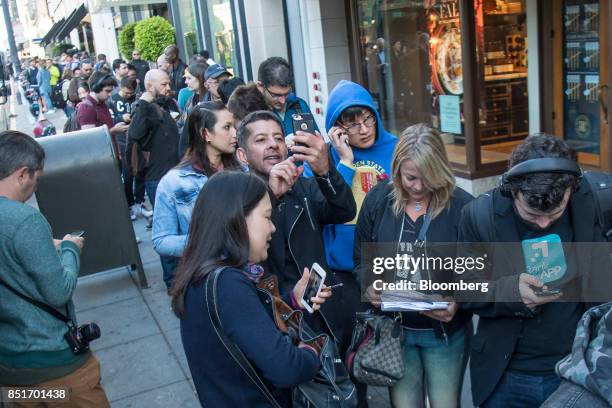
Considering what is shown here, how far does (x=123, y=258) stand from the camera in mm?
6301

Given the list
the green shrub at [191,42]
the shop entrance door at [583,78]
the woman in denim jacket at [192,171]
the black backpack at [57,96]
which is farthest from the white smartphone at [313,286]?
the black backpack at [57,96]

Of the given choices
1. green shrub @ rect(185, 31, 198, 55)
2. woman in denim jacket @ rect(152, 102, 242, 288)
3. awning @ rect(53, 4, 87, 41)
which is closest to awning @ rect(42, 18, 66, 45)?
awning @ rect(53, 4, 87, 41)

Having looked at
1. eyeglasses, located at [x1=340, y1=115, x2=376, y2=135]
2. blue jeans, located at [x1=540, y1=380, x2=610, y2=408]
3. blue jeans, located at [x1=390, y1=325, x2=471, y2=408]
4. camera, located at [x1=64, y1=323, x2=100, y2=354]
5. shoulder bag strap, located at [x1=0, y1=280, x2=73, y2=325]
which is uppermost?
eyeglasses, located at [x1=340, y1=115, x2=376, y2=135]

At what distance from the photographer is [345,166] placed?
3363 mm

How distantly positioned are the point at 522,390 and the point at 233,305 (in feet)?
4.13

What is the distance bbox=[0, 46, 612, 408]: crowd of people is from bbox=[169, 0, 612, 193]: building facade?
4133mm

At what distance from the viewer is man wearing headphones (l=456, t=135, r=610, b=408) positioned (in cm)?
233

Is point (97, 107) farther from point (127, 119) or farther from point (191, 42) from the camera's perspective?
point (191, 42)

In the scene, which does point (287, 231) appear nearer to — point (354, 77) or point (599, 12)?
point (599, 12)

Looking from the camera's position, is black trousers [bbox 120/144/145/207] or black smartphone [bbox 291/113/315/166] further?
black trousers [bbox 120/144/145/207]

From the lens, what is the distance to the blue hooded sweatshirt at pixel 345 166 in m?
3.40

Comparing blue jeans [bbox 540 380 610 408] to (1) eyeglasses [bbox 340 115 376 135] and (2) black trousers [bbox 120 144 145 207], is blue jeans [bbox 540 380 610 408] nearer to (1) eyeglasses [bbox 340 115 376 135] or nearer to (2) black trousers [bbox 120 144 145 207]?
(1) eyeglasses [bbox 340 115 376 135]

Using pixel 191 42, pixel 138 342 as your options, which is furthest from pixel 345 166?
pixel 191 42

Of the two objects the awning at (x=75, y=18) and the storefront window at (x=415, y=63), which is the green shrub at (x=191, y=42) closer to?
the storefront window at (x=415, y=63)
